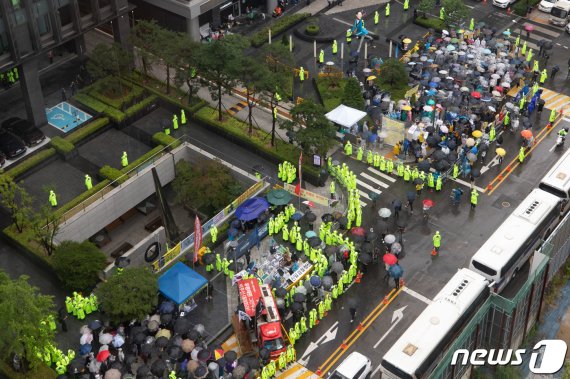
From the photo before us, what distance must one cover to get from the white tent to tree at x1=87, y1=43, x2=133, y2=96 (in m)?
17.6

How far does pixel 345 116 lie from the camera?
72.4 m

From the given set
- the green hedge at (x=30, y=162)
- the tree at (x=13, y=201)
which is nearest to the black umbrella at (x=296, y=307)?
the tree at (x=13, y=201)

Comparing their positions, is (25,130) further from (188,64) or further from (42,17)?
(188,64)

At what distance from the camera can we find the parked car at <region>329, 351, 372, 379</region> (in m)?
50.1

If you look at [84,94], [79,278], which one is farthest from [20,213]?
[84,94]

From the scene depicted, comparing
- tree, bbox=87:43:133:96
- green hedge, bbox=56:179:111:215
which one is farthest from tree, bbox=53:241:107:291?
tree, bbox=87:43:133:96

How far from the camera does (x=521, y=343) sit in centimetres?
5700

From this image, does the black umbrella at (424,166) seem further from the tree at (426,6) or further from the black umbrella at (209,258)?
the tree at (426,6)

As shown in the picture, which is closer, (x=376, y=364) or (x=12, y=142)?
(x=376, y=364)

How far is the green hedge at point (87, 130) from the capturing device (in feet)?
231

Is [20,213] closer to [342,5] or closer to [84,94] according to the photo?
[84,94]

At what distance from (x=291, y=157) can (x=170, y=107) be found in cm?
1259

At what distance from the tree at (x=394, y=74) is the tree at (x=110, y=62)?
21810 mm

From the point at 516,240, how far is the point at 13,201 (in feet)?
115
